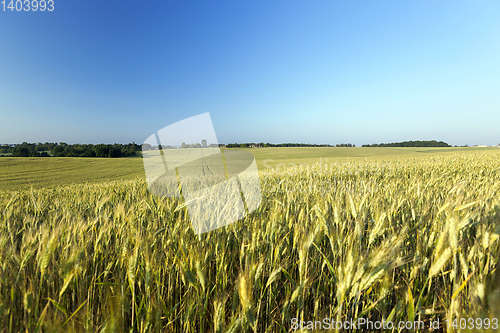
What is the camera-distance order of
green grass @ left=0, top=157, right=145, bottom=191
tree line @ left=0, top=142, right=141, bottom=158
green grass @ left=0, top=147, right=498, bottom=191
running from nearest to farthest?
green grass @ left=0, top=157, right=145, bottom=191, green grass @ left=0, top=147, right=498, bottom=191, tree line @ left=0, top=142, right=141, bottom=158

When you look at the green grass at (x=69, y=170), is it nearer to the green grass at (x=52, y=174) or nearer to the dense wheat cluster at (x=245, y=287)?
the green grass at (x=52, y=174)

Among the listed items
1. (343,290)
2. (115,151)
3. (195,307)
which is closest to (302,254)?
(343,290)

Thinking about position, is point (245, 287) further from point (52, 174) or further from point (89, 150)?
point (89, 150)

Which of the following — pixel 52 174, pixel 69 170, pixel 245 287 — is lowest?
pixel 52 174

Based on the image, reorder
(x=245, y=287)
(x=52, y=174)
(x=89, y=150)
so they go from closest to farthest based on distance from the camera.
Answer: (x=245, y=287)
(x=52, y=174)
(x=89, y=150)

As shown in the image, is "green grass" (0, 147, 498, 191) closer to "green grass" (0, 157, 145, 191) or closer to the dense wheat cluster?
"green grass" (0, 157, 145, 191)

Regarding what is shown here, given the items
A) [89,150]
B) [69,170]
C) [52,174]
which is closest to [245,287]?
[52,174]

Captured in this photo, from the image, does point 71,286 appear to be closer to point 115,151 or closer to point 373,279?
point 373,279

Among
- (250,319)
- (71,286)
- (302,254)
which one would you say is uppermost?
(302,254)

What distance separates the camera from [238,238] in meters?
1.42

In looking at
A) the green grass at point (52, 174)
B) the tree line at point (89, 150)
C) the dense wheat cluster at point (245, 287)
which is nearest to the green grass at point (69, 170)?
the green grass at point (52, 174)

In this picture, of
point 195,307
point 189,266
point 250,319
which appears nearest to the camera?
point 250,319

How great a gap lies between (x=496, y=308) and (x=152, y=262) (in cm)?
118

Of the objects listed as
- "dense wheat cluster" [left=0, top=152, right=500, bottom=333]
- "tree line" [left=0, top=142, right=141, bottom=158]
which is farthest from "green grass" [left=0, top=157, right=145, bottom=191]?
"tree line" [left=0, top=142, right=141, bottom=158]
